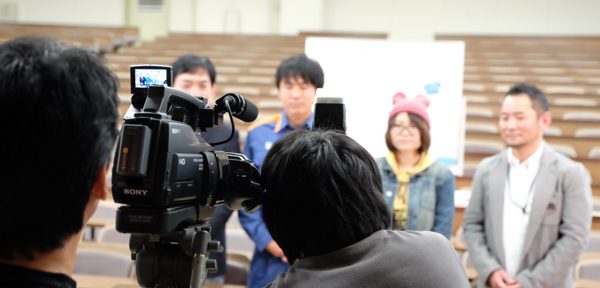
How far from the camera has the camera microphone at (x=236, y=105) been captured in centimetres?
92

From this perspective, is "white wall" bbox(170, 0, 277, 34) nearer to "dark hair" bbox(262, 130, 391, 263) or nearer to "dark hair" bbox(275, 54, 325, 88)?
"dark hair" bbox(275, 54, 325, 88)

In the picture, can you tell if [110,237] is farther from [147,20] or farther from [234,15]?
[147,20]

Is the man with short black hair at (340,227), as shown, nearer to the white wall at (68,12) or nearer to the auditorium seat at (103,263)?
the auditorium seat at (103,263)

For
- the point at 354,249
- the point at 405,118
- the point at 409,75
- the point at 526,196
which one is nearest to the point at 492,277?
the point at 526,196

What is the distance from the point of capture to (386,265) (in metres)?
0.78

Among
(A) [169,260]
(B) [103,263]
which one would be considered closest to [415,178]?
(B) [103,263]

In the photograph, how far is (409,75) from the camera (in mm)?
2504

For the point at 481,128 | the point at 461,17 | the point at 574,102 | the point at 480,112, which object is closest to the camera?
the point at 481,128

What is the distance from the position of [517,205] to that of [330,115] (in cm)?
120

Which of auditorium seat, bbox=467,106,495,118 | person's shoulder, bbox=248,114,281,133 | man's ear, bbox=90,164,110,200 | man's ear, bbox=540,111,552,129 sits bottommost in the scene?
auditorium seat, bbox=467,106,495,118

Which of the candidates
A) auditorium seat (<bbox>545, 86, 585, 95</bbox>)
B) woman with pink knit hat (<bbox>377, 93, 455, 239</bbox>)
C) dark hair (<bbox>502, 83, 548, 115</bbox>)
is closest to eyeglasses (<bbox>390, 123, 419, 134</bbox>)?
woman with pink knit hat (<bbox>377, 93, 455, 239</bbox>)

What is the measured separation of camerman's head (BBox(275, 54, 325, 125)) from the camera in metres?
2.00

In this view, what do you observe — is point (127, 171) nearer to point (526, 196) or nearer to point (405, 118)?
point (405, 118)

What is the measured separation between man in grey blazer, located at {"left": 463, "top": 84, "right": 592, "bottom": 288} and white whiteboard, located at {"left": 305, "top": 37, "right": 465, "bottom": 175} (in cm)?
40
